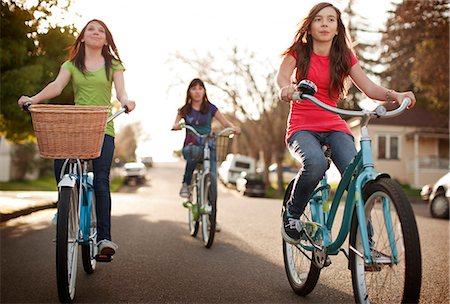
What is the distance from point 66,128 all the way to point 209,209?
11.1 feet

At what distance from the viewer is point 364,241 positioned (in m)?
3.40

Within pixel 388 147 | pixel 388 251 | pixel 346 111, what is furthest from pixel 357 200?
pixel 388 147

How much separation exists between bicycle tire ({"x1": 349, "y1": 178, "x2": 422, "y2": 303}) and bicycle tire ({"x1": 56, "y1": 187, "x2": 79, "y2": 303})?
5.94 feet

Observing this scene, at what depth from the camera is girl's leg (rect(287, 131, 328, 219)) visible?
4.07 m

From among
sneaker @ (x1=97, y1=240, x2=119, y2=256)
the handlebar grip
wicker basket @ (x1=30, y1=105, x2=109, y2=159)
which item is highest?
the handlebar grip

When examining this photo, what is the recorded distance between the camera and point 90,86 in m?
4.93

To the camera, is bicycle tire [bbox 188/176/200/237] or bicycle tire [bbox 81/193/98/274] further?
bicycle tire [bbox 188/176/200/237]

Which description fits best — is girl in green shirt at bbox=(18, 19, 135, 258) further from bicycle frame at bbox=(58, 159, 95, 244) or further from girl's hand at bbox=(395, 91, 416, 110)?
girl's hand at bbox=(395, 91, 416, 110)

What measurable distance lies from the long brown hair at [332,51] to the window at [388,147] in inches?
1525

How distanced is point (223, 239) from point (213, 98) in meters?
31.4

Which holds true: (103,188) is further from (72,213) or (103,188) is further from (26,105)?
(26,105)

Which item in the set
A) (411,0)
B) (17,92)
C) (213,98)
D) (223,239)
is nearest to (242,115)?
(213,98)

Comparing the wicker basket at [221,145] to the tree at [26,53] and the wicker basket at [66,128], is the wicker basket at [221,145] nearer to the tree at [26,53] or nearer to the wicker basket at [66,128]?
the wicker basket at [66,128]

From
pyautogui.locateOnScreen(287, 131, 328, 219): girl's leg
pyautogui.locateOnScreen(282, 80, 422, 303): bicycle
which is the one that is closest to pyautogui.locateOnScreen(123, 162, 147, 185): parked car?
pyautogui.locateOnScreen(287, 131, 328, 219): girl's leg
